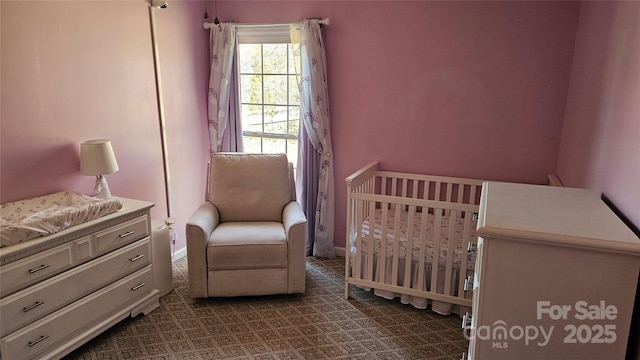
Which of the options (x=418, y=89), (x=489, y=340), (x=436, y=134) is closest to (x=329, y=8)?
(x=418, y=89)

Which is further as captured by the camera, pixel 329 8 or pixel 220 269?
pixel 329 8

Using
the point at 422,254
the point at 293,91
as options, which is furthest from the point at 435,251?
the point at 293,91

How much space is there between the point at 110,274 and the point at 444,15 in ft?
9.17

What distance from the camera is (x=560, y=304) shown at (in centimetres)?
140

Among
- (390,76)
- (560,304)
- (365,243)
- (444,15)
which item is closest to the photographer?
(560,304)

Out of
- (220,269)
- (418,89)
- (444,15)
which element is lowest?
(220,269)

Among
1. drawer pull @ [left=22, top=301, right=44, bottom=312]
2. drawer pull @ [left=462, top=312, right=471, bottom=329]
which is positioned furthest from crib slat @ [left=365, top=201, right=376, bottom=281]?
drawer pull @ [left=22, top=301, right=44, bottom=312]

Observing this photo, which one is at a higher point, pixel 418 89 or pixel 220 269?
pixel 418 89

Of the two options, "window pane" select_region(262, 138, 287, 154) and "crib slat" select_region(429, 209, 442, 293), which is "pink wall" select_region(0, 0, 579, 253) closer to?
"window pane" select_region(262, 138, 287, 154)

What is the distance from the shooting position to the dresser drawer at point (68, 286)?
76.1 inches

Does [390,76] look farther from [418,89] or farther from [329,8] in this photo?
[329,8]

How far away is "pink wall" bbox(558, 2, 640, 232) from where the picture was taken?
1.62 m

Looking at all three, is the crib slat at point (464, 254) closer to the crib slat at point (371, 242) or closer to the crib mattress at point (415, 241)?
the crib mattress at point (415, 241)

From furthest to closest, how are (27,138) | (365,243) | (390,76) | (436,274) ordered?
(390,76) < (365,243) < (436,274) < (27,138)
